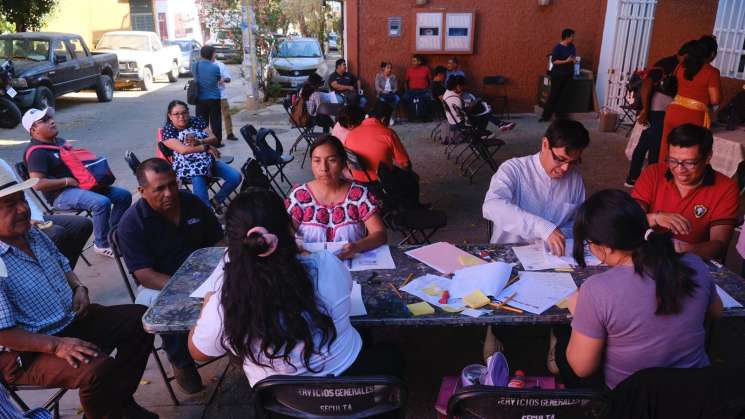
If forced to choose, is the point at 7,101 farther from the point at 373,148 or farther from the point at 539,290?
the point at 539,290

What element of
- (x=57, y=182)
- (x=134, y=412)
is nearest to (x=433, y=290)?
(x=134, y=412)

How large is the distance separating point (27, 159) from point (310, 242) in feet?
9.25

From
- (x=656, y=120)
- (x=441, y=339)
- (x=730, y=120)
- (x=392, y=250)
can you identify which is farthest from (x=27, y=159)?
(x=730, y=120)

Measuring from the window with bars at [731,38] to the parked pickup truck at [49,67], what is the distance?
1206 centimetres

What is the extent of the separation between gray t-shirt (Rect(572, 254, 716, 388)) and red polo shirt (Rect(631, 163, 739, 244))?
1.23 metres

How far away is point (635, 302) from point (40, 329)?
8.16ft

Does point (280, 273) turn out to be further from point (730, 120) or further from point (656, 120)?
point (730, 120)

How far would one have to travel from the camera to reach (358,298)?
243 centimetres

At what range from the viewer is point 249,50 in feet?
38.9

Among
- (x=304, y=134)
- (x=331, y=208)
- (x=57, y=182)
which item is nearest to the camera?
(x=331, y=208)

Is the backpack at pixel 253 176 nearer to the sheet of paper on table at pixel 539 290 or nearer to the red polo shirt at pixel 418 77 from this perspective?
the sheet of paper on table at pixel 539 290

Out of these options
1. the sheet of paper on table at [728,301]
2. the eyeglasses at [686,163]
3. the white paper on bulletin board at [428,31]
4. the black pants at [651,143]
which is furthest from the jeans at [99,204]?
the white paper on bulletin board at [428,31]

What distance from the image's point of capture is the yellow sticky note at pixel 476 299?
2.37 m

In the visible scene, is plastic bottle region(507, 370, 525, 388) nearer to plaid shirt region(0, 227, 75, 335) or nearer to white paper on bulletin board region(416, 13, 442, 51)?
plaid shirt region(0, 227, 75, 335)
